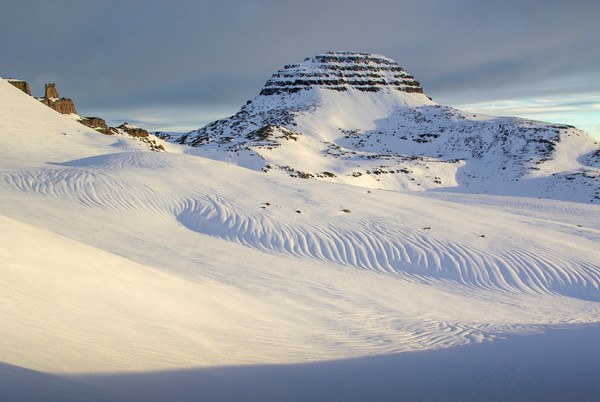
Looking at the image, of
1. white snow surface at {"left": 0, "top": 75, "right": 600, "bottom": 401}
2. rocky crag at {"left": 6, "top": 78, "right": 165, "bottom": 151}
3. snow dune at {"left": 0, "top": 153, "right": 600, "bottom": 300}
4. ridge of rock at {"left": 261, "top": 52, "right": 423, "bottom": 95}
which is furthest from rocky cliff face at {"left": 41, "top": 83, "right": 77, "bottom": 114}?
ridge of rock at {"left": 261, "top": 52, "right": 423, "bottom": 95}

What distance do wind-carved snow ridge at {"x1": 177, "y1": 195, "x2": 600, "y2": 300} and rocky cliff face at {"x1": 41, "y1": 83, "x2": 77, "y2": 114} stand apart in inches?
1894

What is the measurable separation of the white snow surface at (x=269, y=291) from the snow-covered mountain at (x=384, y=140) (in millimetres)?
32781

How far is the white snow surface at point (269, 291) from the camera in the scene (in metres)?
5.52

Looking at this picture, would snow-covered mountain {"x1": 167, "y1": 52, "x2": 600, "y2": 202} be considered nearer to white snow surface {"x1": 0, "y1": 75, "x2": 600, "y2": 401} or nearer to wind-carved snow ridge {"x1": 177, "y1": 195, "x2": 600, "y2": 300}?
white snow surface {"x1": 0, "y1": 75, "x2": 600, "y2": 401}

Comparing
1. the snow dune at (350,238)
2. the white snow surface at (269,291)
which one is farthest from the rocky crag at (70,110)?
the snow dune at (350,238)

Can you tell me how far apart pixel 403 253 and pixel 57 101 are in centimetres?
5592

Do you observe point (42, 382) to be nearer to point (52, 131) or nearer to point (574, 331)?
point (574, 331)

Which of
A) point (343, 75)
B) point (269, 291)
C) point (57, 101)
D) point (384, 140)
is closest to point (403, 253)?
point (269, 291)

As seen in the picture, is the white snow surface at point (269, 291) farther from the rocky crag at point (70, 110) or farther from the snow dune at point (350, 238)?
the rocky crag at point (70, 110)

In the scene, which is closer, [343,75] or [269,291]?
[269,291]

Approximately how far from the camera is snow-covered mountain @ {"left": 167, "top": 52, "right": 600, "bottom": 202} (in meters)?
58.5

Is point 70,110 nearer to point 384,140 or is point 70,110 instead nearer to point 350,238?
point 350,238

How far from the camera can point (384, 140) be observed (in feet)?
327

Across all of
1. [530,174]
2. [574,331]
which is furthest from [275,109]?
[574,331]
